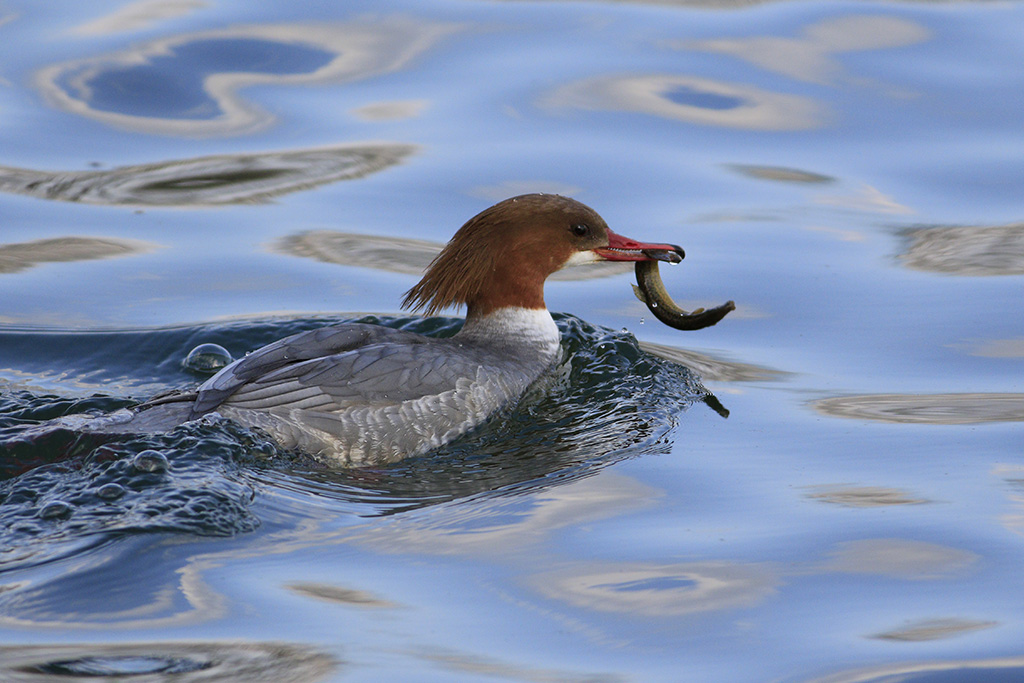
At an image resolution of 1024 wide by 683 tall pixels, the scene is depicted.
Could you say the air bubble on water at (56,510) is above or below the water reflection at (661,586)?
above

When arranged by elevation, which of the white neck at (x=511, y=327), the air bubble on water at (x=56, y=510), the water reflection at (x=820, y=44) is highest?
the water reflection at (x=820, y=44)

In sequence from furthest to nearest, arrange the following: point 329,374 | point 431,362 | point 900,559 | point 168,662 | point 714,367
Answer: point 714,367
point 431,362
point 329,374
point 900,559
point 168,662

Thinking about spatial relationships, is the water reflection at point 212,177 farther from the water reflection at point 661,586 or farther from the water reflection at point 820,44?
the water reflection at point 661,586

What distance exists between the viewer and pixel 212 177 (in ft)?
32.4

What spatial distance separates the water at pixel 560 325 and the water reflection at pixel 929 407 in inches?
0.9

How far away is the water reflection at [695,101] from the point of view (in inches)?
428

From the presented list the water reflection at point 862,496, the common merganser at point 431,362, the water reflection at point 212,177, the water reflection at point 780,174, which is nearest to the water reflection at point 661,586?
the water reflection at point 862,496

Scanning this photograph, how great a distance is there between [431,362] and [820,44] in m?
6.73

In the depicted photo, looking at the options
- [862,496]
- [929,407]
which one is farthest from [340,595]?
[929,407]

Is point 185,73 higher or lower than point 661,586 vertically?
higher

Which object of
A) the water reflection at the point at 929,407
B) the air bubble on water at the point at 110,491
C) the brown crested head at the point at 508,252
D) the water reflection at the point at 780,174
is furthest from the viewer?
the water reflection at the point at 780,174

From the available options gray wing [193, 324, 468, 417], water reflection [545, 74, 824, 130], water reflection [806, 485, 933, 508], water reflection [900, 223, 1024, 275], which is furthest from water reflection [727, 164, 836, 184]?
water reflection [806, 485, 933, 508]

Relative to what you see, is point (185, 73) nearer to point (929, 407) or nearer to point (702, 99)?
point (702, 99)

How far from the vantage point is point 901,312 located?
26.4 feet
